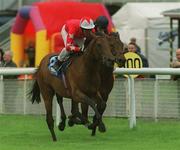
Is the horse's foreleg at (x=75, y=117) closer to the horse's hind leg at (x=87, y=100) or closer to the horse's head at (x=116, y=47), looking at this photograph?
the horse's hind leg at (x=87, y=100)

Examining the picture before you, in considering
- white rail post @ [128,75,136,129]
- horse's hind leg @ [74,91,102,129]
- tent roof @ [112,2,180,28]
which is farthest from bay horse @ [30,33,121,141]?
tent roof @ [112,2,180,28]

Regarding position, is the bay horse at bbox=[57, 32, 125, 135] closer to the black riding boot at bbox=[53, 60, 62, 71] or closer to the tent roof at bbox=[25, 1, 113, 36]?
the black riding boot at bbox=[53, 60, 62, 71]

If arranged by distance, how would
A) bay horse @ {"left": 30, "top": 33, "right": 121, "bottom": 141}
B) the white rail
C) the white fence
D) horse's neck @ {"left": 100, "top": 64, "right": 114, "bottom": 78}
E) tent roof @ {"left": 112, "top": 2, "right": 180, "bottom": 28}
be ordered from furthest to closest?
tent roof @ {"left": 112, "top": 2, "right": 180, "bottom": 28}, the white rail, the white fence, horse's neck @ {"left": 100, "top": 64, "right": 114, "bottom": 78}, bay horse @ {"left": 30, "top": 33, "right": 121, "bottom": 141}

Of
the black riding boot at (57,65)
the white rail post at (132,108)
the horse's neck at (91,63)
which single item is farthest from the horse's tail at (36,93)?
the horse's neck at (91,63)

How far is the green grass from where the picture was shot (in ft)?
35.5

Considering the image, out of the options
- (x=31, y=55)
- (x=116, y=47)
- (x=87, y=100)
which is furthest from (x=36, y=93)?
(x=31, y=55)

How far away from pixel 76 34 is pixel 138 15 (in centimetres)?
1435

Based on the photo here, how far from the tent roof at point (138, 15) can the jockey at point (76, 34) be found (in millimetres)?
13923

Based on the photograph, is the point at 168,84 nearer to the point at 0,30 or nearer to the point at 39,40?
the point at 39,40

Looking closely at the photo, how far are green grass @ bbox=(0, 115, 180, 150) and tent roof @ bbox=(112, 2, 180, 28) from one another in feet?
37.5

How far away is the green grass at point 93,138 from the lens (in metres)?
10.8

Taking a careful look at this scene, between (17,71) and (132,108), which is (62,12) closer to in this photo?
(17,71)

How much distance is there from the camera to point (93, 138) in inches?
470

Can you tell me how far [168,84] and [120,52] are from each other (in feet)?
10.3
